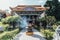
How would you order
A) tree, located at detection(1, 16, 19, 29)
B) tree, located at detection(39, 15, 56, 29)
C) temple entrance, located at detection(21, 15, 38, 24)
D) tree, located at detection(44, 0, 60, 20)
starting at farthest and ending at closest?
temple entrance, located at detection(21, 15, 38, 24) → tree, located at detection(44, 0, 60, 20) → tree, located at detection(1, 16, 19, 29) → tree, located at detection(39, 15, 56, 29)

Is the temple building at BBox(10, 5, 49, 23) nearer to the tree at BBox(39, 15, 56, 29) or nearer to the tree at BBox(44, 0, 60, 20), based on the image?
the tree at BBox(44, 0, 60, 20)

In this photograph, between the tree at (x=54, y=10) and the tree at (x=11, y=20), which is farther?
the tree at (x=54, y=10)

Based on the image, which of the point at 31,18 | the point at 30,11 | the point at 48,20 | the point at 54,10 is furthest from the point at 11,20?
the point at 54,10

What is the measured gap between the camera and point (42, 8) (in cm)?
1830

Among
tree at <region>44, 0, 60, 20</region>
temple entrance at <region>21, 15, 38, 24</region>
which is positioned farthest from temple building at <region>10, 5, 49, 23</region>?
tree at <region>44, 0, 60, 20</region>

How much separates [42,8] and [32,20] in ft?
5.01

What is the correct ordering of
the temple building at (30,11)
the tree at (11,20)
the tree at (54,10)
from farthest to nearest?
the temple building at (30,11), the tree at (54,10), the tree at (11,20)

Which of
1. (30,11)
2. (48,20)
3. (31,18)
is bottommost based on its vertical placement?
(31,18)

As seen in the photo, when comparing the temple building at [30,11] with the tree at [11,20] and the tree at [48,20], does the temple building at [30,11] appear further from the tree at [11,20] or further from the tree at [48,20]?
the tree at [11,20]

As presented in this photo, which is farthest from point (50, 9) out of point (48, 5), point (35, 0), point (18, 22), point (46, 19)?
point (35, 0)

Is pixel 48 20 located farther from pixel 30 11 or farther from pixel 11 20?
pixel 30 11

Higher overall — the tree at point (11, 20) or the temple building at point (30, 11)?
the temple building at point (30, 11)

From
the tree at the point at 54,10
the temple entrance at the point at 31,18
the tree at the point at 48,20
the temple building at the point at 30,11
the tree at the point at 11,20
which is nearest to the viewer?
the tree at the point at 48,20

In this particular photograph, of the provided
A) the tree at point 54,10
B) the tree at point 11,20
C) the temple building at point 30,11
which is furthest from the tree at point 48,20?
the tree at point 11,20
